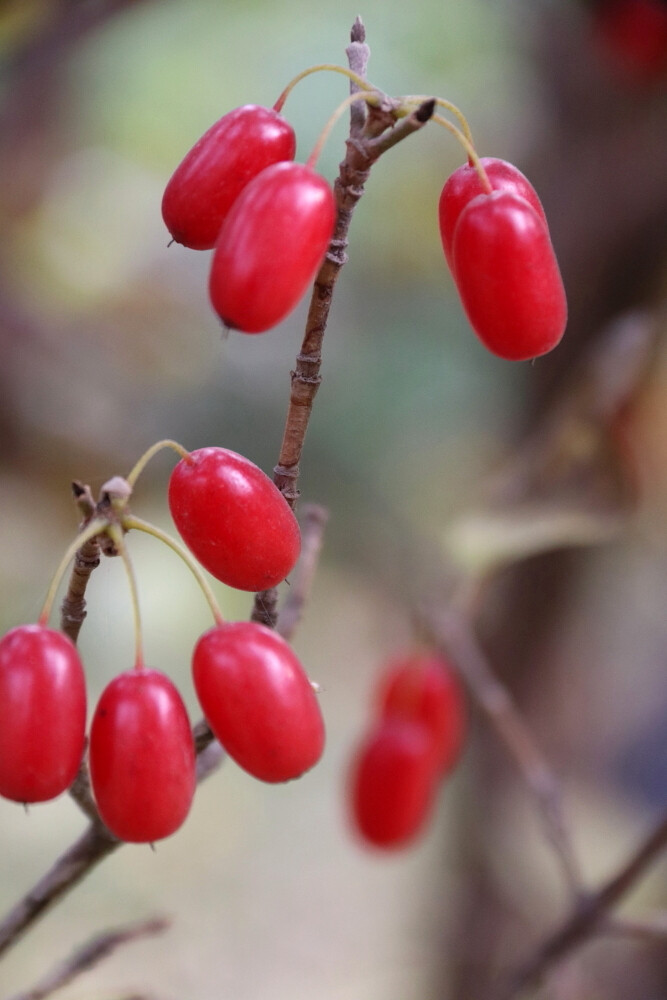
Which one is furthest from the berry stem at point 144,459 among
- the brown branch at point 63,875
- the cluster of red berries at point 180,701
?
the brown branch at point 63,875

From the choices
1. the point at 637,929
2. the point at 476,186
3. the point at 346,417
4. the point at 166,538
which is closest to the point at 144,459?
the point at 166,538

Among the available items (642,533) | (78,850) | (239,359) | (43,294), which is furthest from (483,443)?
(78,850)

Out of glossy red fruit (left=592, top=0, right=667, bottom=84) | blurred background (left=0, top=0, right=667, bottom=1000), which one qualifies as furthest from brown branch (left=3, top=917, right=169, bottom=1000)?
glossy red fruit (left=592, top=0, right=667, bottom=84)

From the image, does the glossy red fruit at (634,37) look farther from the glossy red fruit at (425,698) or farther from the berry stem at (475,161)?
the berry stem at (475,161)

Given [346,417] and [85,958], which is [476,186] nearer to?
[85,958]

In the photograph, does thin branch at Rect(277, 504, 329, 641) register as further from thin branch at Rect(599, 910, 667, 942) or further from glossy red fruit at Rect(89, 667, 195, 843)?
thin branch at Rect(599, 910, 667, 942)

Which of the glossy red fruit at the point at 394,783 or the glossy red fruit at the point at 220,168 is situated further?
the glossy red fruit at the point at 394,783

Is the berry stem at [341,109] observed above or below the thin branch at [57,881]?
above
